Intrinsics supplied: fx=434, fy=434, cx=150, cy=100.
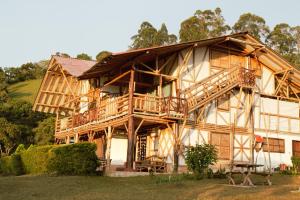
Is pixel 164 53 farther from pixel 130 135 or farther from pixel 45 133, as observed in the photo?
pixel 45 133

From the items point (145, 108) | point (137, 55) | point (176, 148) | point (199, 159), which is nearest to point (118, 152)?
point (176, 148)

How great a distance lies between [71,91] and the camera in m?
28.8

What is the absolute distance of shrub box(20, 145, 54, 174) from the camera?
2111 cm

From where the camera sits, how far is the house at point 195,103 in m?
21.5

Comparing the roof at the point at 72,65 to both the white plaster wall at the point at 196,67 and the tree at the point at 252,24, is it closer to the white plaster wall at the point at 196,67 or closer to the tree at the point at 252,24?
the white plaster wall at the point at 196,67

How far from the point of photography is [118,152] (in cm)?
2625

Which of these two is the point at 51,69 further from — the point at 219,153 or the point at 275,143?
the point at 275,143

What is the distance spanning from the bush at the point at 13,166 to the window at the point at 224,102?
11.7m

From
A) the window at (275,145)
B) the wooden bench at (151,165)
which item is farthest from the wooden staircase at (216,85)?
the window at (275,145)

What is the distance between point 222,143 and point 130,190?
11053mm

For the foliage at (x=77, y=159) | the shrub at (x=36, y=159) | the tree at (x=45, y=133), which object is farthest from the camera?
the tree at (x=45, y=133)

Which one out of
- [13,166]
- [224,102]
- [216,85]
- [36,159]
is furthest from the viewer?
[13,166]

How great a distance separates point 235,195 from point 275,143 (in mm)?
14652

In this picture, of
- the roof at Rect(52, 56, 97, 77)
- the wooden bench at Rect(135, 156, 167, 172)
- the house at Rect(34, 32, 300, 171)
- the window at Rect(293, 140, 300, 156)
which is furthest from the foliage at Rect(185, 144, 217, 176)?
the roof at Rect(52, 56, 97, 77)
